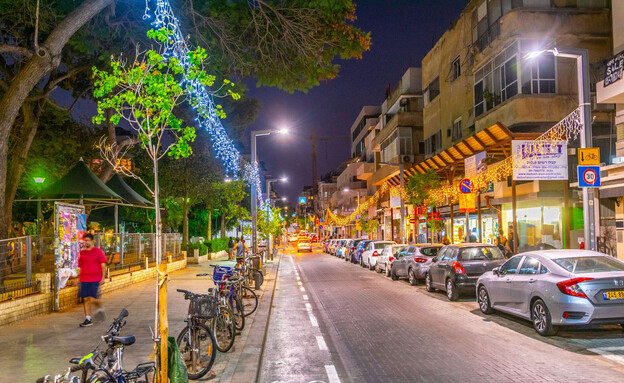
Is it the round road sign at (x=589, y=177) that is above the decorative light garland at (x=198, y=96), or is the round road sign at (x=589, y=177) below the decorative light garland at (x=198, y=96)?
below

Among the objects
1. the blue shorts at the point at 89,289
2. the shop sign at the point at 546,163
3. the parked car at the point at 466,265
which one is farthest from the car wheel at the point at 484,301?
the blue shorts at the point at 89,289

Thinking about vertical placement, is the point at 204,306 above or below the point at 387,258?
above

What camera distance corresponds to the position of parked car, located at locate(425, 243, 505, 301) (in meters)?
15.3

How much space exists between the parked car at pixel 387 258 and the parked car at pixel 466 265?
25.6ft

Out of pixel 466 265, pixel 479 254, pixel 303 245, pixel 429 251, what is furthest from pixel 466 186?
pixel 303 245

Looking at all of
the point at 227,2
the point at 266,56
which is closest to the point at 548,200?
the point at 266,56

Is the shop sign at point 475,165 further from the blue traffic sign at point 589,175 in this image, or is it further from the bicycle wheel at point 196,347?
the bicycle wheel at point 196,347

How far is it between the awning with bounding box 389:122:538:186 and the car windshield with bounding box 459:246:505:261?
7890mm

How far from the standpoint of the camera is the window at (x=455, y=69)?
3455cm

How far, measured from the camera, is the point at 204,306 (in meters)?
8.04

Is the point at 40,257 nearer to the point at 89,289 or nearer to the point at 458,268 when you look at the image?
the point at 89,289

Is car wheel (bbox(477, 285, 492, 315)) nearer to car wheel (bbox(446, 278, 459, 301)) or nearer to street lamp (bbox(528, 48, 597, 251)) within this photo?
car wheel (bbox(446, 278, 459, 301))

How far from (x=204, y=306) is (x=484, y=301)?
7.57m

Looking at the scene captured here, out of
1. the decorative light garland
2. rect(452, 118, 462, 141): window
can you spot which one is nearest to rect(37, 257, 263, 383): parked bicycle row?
the decorative light garland
